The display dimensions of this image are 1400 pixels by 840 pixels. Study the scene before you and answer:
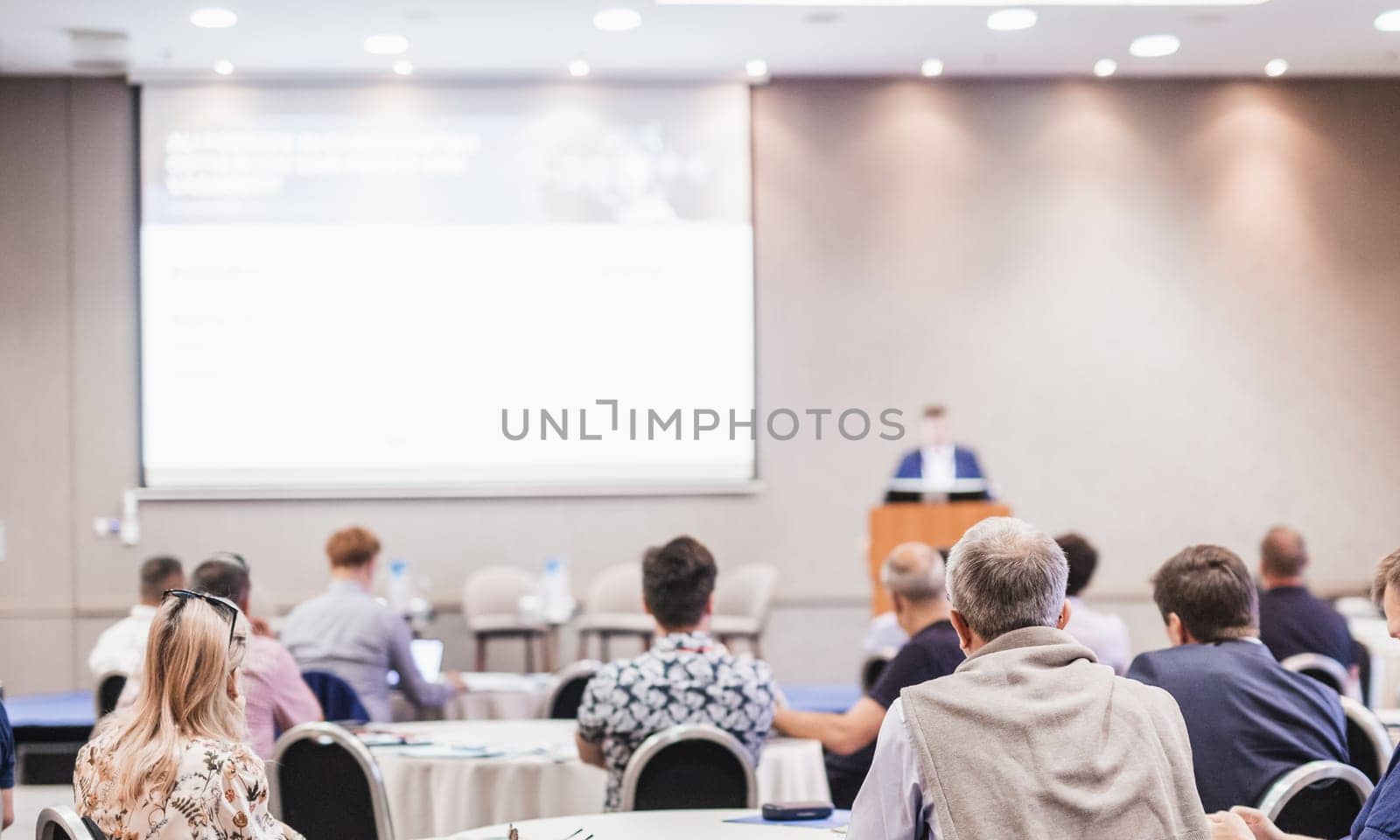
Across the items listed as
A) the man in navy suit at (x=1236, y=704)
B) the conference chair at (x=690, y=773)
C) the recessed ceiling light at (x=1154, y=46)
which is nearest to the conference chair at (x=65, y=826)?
the conference chair at (x=690, y=773)

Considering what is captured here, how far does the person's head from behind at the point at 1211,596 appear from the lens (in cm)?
298

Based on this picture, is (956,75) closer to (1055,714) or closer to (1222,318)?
(1222,318)

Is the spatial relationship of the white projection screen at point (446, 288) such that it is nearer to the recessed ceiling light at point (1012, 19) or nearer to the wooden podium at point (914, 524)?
the wooden podium at point (914, 524)

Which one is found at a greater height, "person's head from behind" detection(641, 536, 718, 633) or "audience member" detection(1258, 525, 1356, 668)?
"person's head from behind" detection(641, 536, 718, 633)

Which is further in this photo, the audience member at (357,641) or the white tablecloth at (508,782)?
the audience member at (357,641)

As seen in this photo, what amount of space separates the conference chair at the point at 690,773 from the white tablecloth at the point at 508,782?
71 cm

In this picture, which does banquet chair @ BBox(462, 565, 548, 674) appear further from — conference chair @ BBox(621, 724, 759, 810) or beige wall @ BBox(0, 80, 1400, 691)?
conference chair @ BBox(621, 724, 759, 810)

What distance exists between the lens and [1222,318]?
9.41 m

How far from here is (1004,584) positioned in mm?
1969

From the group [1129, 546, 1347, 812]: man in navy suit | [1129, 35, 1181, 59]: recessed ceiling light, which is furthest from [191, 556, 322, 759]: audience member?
[1129, 35, 1181, 59]: recessed ceiling light

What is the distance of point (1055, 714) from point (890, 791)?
24cm

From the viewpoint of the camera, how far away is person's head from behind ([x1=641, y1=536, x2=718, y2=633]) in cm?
373

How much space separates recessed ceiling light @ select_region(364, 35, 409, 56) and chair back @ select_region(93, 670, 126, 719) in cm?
425

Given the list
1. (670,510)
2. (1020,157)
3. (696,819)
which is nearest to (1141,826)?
(696,819)
